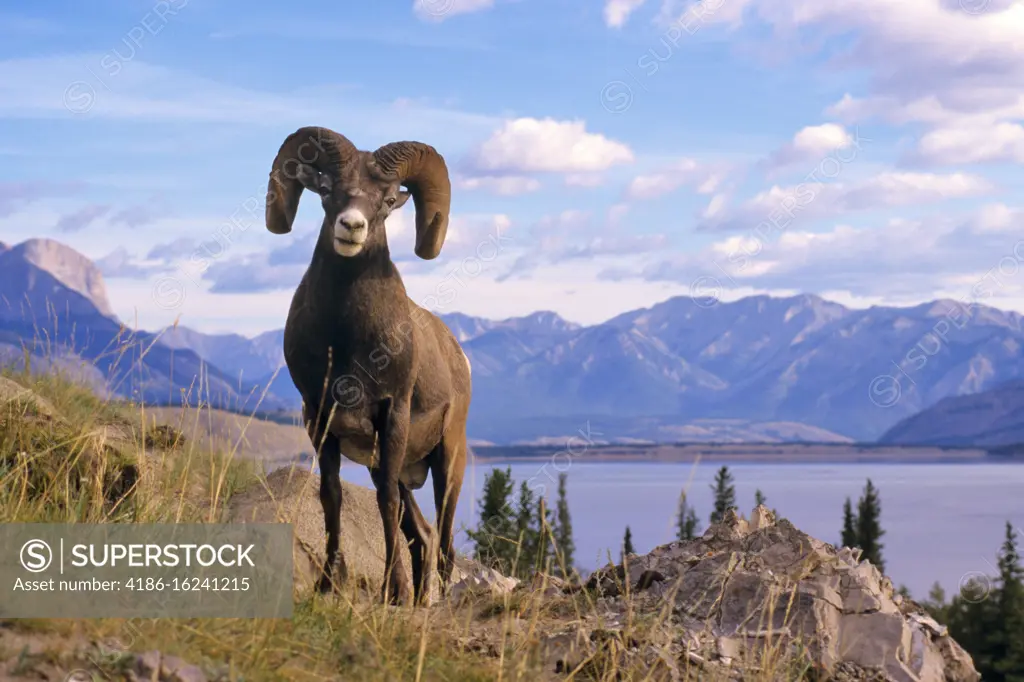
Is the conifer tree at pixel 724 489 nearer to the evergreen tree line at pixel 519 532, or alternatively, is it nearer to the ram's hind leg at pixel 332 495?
the evergreen tree line at pixel 519 532

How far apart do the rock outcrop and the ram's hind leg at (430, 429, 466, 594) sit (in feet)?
5.14

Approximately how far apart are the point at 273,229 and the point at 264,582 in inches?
159

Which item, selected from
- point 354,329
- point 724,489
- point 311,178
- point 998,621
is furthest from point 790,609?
point 724,489

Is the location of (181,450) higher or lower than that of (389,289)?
lower

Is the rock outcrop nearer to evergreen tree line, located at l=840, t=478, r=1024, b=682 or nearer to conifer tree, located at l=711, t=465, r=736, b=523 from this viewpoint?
evergreen tree line, located at l=840, t=478, r=1024, b=682

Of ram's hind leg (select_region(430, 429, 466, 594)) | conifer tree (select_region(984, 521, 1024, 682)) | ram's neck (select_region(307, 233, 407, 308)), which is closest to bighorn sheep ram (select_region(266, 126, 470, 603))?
ram's neck (select_region(307, 233, 407, 308))

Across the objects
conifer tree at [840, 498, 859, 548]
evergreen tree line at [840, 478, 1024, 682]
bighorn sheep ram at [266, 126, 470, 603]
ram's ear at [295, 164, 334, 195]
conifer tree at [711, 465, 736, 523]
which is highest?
ram's ear at [295, 164, 334, 195]

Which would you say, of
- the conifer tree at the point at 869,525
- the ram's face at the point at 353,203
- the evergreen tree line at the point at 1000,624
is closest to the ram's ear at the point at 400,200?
the ram's face at the point at 353,203

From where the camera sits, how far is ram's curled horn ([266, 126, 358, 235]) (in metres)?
9.93

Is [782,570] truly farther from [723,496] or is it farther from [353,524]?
[723,496]

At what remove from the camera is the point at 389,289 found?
10.0m

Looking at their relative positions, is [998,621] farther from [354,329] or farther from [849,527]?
[354,329]

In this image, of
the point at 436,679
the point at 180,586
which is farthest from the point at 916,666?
the point at 180,586

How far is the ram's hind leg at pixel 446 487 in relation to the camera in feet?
Result: 37.5
